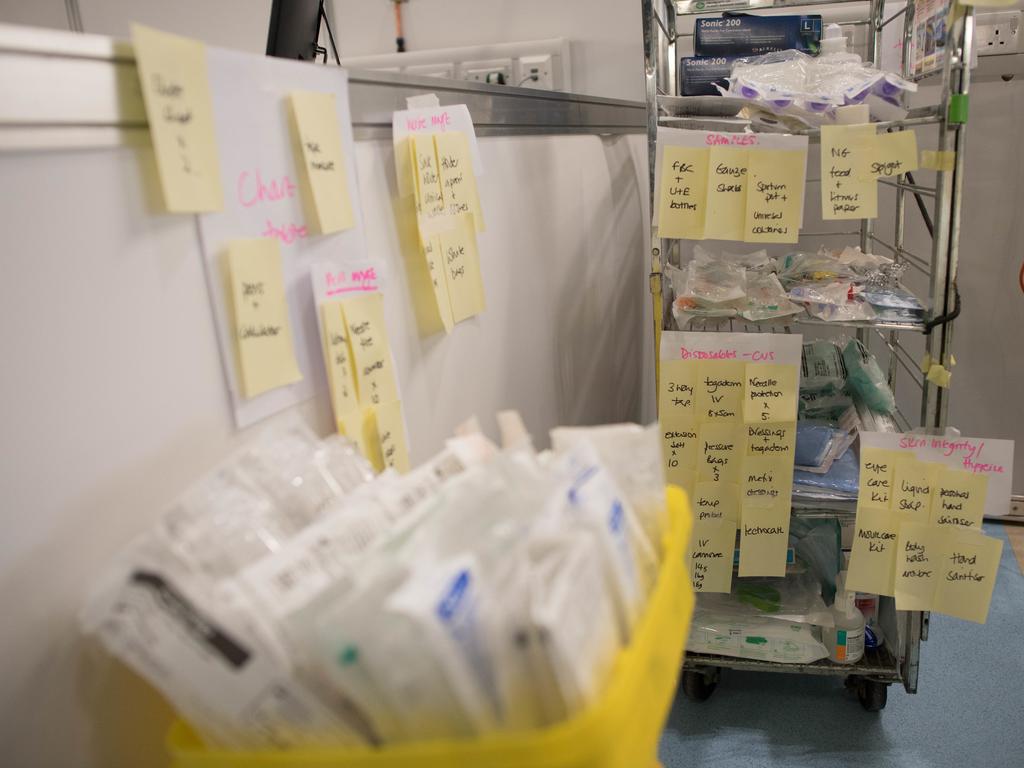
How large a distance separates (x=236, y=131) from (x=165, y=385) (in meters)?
0.21

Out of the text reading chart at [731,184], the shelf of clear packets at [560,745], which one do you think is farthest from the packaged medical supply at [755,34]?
the shelf of clear packets at [560,745]

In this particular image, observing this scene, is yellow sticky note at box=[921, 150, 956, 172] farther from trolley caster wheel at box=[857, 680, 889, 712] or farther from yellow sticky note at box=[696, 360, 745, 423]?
trolley caster wheel at box=[857, 680, 889, 712]

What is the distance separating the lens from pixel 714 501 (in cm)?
151

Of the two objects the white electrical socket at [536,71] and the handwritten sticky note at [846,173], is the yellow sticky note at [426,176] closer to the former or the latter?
the handwritten sticky note at [846,173]

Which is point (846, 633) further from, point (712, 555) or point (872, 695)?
point (712, 555)

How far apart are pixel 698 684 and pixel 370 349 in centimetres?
117

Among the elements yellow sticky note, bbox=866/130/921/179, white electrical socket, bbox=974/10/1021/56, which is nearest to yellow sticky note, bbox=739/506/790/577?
yellow sticky note, bbox=866/130/921/179

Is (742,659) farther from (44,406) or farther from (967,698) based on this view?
(44,406)

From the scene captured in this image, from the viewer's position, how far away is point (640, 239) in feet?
7.29

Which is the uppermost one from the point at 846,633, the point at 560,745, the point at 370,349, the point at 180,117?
the point at 180,117

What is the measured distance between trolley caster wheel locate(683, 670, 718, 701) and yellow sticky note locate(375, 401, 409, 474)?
1.03 metres

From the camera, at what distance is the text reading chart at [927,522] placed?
4.41 feet

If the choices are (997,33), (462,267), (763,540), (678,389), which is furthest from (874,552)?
(997,33)

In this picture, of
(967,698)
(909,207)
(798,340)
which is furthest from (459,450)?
(909,207)
